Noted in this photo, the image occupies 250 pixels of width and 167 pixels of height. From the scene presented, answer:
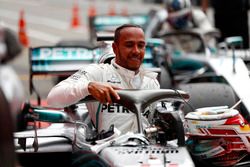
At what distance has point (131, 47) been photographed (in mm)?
6852

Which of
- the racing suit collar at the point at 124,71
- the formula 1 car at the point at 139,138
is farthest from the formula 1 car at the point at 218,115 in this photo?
the racing suit collar at the point at 124,71

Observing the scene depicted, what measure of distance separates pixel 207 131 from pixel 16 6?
30.9 m

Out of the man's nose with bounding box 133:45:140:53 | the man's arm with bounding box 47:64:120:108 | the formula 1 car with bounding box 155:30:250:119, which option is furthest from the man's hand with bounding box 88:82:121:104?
the formula 1 car with bounding box 155:30:250:119

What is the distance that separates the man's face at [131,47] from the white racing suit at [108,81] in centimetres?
7

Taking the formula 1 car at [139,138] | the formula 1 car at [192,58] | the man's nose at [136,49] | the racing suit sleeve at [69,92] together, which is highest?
the man's nose at [136,49]

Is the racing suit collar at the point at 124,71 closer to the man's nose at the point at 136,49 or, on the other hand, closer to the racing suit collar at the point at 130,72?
the racing suit collar at the point at 130,72

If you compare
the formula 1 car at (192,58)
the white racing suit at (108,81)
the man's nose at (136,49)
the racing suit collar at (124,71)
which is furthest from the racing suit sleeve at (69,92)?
the formula 1 car at (192,58)

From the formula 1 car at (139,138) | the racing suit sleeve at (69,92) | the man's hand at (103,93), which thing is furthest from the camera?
the racing suit sleeve at (69,92)

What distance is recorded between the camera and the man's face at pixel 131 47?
683cm

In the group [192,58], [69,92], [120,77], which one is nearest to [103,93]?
[69,92]

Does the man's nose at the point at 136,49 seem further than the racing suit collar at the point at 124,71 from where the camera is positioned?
No

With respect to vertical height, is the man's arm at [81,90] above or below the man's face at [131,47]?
below

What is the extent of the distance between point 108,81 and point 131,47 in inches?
12.6

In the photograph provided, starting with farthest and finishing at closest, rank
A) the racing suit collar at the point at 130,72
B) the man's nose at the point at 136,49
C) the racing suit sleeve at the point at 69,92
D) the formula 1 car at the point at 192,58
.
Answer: the formula 1 car at the point at 192,58 → the racing suit collar at the point at 130,72 → the man's nose at the point at 136,49 → the racing suit sleeve at the point at 69,92
